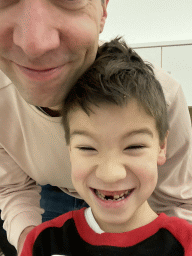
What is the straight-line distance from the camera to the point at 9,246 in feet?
4.93

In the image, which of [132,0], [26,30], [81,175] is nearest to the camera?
[26,30]

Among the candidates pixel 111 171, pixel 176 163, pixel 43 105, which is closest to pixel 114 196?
pixel 111 171

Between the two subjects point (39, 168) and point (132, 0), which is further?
point (132, 0)

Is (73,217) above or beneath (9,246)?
above

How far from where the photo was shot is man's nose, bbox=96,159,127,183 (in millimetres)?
702

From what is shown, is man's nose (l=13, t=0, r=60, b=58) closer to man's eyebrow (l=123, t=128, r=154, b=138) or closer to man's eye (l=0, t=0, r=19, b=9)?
man's eye (l=0, t=0, r=19, b=9)

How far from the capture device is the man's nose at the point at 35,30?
67 centimetres

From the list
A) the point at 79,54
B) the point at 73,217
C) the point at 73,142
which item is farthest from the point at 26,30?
the point at 73,217

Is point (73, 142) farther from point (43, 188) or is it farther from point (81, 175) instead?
point (43, 188)

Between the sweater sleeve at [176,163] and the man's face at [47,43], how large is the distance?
40 centimetres

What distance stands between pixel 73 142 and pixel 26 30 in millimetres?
341

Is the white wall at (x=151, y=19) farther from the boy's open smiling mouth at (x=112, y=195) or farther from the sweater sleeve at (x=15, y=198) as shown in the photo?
the boy's open smiling mouth at (x=112, y=195)

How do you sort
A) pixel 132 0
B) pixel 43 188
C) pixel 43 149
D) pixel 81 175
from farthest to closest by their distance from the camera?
pixel 132 0, pixel 43 188, pixel 43 149, pixel 81 175

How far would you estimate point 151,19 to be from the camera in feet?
9.86
